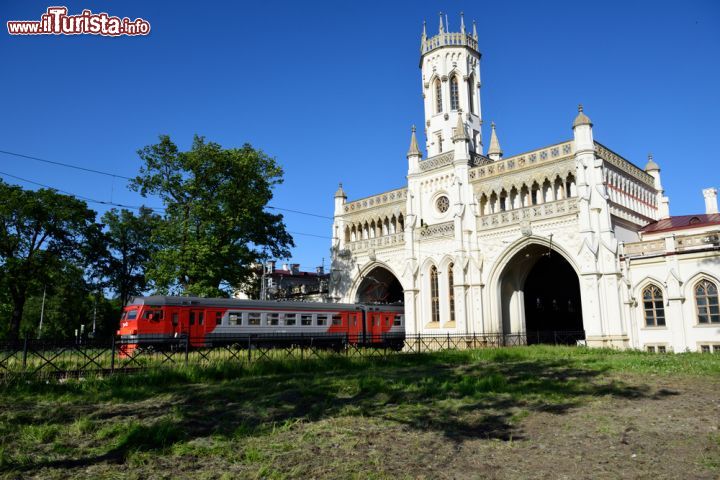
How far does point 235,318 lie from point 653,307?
22.1 metres

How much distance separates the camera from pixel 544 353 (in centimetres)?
2384

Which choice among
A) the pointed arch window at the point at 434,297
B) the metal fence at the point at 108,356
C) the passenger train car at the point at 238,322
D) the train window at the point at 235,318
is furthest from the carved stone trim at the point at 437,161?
the train window at the point at 235,318

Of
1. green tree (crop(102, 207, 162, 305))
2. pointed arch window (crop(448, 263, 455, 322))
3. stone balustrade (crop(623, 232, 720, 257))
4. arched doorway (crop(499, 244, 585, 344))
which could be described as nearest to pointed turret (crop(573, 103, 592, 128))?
stone balustrade (crop(623, 232, 720, 257))

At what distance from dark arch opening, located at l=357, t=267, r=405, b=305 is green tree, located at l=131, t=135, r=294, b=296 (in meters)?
11.0

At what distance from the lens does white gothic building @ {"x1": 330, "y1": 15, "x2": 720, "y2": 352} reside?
90.9 ft

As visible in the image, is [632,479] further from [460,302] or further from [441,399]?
[460,302]

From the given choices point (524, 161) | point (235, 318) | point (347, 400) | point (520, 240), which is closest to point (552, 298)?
point (520, 240)

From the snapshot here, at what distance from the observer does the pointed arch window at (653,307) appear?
28.0 m

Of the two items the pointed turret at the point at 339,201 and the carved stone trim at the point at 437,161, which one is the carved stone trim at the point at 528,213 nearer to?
the carved stone trim at the point at 437,161

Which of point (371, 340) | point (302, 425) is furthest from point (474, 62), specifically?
point (302, 425)

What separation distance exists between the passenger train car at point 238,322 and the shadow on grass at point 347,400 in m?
6.30

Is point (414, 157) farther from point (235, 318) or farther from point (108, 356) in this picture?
point (108, 356)

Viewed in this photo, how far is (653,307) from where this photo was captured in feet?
92.5

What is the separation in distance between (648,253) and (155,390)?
1005 inches
